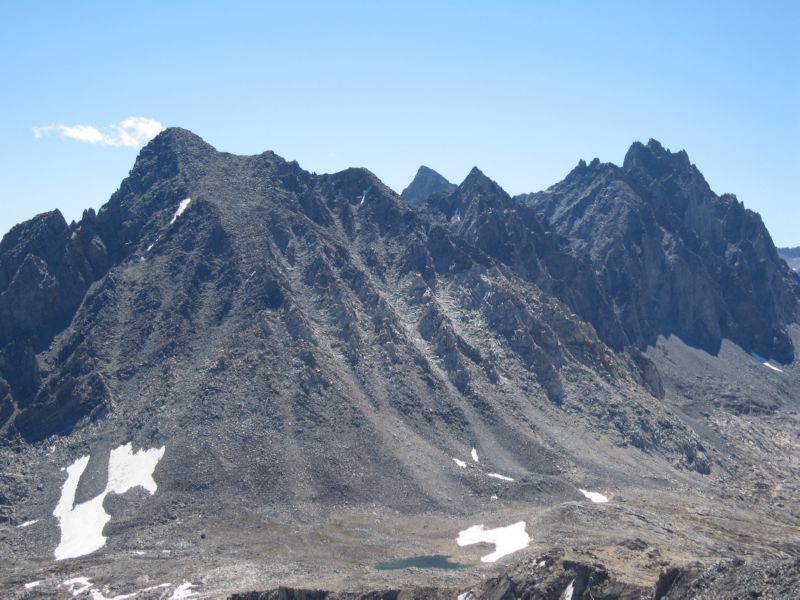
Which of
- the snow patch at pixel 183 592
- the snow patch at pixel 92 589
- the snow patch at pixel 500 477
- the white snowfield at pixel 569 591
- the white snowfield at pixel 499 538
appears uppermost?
the snow patch at pixel 92 589

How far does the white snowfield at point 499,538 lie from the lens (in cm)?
11612

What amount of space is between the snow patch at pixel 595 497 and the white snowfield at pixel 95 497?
64469mm

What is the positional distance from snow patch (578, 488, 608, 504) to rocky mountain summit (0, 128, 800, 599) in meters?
1.55

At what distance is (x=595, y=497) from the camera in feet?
462

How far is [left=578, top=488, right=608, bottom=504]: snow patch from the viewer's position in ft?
457

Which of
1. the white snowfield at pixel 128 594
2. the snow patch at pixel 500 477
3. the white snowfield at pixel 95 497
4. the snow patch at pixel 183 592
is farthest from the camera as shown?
the snow patch at pixel 500 477

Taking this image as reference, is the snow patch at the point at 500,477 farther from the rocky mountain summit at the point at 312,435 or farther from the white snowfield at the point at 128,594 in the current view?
the white snowfield at the point at 128,594

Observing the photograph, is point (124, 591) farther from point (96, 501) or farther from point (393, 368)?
point (393, 368)

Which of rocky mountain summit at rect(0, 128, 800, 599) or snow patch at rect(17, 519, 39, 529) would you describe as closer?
rocky mountain summit at rect(0, 128, 800, 599)

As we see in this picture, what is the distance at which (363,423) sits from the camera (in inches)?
5856

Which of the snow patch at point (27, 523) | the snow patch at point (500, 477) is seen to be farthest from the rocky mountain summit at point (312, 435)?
the snow patch at point (500, 477)

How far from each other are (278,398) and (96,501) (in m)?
33.4

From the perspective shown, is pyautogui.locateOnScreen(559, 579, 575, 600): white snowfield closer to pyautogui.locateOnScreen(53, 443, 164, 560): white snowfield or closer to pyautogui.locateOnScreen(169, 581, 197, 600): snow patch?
pyautogui.locateOnScreen(169, 581, 197, 600): snow patch

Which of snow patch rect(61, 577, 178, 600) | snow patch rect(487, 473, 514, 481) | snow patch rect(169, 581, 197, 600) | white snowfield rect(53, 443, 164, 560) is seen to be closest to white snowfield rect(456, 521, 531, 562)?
snow patch rect(487, 473, 514, 481)
